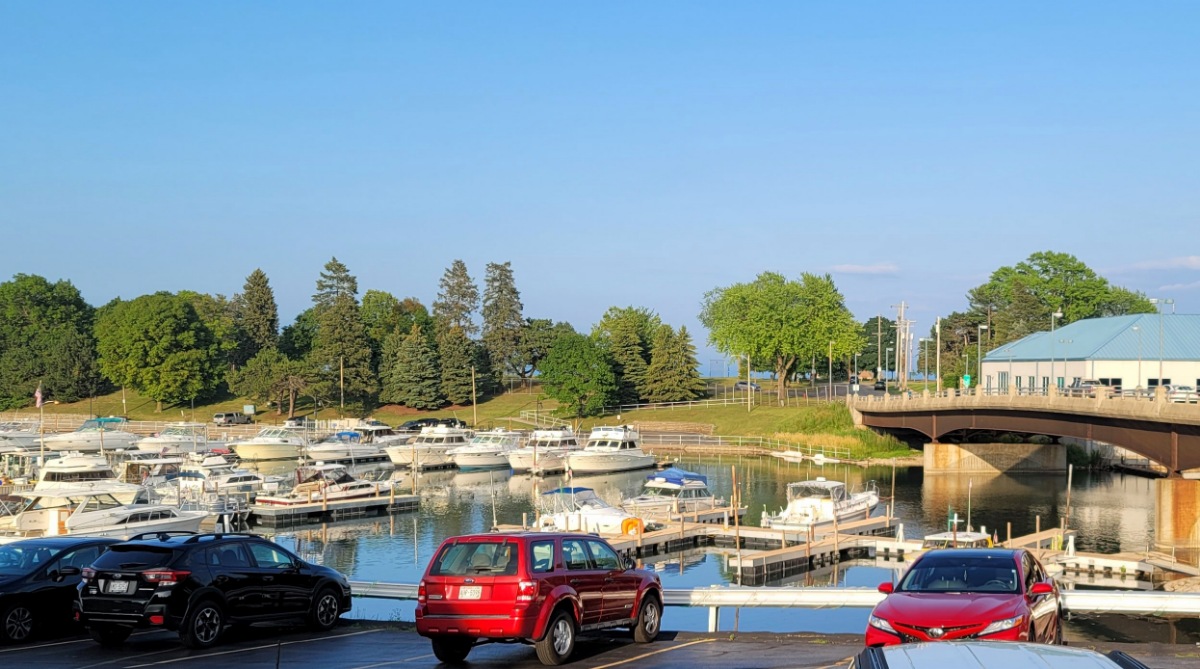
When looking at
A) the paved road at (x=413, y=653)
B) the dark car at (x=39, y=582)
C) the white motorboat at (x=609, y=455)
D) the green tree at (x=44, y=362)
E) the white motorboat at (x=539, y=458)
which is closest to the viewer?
the paved road at (x=413, y=653)

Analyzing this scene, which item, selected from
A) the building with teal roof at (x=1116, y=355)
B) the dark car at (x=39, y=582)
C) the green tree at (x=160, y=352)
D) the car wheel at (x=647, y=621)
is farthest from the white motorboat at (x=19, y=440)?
the car wheel at (x=647, y=621)

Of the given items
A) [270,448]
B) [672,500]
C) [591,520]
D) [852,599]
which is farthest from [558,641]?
[270,448]

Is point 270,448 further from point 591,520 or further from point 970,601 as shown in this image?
point 970,601

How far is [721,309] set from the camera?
492 feet

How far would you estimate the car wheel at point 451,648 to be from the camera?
1728 cm

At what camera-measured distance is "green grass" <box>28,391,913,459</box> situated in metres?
105

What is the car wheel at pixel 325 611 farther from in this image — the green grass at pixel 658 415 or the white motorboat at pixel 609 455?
the green grass at pixel 658 415

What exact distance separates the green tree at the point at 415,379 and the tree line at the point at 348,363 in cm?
16

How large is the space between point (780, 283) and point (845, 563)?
335 ft

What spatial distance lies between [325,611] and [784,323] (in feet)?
410

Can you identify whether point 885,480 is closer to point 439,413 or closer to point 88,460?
point 88,460

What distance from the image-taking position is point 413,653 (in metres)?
18.5

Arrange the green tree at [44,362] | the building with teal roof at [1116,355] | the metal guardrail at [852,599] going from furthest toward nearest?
the green tree at [44,362]
the building with teal roof at [1116,355]
the metal guardrail at [852,599]

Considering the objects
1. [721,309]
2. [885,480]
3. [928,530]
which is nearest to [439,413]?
[721,309]
